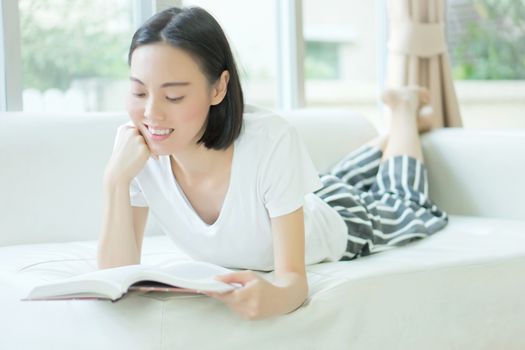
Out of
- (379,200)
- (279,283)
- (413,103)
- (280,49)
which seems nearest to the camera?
(279,283)

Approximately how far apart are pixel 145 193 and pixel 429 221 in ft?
3.40

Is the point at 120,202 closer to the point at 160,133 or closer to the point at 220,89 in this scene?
the point at 160,133

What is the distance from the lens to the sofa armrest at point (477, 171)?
9.62ft

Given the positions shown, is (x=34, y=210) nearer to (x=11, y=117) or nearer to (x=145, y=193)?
(x=11, y=117)

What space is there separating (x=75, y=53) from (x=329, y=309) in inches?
109

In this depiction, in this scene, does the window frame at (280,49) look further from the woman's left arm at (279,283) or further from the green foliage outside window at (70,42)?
the woman's left arm at (279,283)

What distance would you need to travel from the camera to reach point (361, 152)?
3059 millimetres

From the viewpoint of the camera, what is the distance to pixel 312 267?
2.12 m

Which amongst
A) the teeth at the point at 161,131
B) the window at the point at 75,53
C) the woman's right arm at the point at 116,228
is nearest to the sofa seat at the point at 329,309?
the woman's right arm at the point at 116,228

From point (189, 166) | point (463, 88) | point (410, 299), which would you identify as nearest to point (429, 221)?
point (410, 299)

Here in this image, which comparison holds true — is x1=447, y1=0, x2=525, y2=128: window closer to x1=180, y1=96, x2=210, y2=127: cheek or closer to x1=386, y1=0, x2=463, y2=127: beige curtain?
x1=386, y1=0, x2=463, y2=127: beige curtain

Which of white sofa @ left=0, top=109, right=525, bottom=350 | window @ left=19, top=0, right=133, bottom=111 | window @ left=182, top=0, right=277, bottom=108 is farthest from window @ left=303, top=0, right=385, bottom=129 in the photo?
white sofa @ left=0, top=109, right=525, bottom=350

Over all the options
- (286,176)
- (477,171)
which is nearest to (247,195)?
(286,176)

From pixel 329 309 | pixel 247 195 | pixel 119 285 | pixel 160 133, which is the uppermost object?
pixel 160 133
